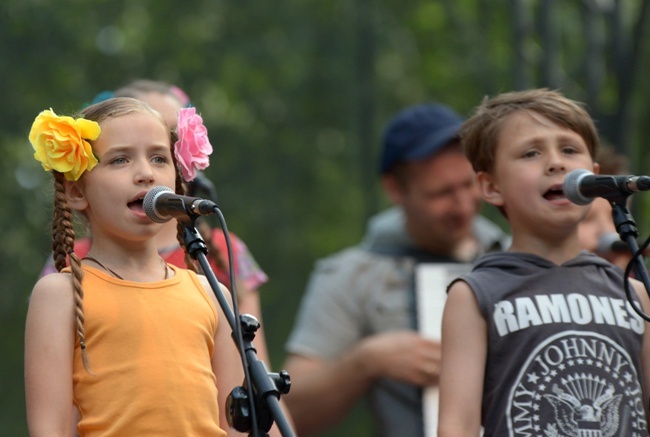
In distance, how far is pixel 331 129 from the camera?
1396cm

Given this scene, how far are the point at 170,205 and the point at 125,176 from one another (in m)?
0.24

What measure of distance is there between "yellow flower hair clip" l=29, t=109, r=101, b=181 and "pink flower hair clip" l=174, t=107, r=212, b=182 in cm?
22

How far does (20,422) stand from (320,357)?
744cm

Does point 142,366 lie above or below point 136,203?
below

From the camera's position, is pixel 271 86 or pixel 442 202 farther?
pixel 271 86

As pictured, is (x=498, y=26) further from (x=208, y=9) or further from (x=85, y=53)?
(x=85, y=53)

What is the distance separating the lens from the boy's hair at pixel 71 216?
128 inches

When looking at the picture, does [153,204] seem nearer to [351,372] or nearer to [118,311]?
[118,311]

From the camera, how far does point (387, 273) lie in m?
5.96

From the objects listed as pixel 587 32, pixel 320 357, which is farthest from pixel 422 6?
pixel 320 357

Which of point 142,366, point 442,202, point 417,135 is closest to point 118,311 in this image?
point 142,366

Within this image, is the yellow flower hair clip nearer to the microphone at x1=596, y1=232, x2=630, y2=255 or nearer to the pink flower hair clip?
the pink flower hair clip

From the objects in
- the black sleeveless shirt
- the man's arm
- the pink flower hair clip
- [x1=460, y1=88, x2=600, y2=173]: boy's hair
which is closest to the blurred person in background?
[x1=460, y1=88, x2=600, y2=173]: boy's hair

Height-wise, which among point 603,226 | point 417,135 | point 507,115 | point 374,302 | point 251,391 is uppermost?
point 417,135
